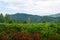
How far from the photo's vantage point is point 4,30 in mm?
15133

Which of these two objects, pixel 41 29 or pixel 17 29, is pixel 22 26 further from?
pixel 41 29

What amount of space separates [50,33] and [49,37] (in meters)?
0.35

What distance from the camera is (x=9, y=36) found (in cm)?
1423

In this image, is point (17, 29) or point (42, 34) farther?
point (17, 29)

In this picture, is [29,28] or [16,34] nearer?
[16,34]

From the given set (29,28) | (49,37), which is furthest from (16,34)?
(49,37)

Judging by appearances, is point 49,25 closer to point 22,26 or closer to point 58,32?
point 58,32

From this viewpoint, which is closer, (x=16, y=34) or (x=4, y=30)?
(x=16, y=34)

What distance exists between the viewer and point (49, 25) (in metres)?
15.7

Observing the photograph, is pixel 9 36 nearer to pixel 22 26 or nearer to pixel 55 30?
pixel 22 26

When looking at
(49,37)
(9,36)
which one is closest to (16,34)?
(9,36)

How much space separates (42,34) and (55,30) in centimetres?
120

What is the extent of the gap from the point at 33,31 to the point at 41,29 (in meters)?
0.67

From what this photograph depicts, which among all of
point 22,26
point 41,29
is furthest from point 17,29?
point 41,29
